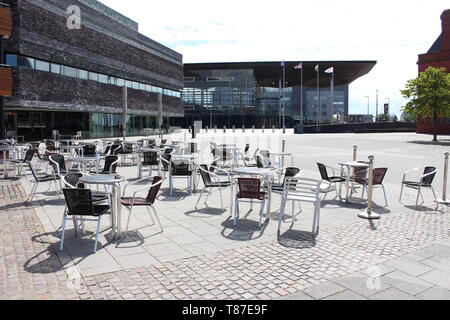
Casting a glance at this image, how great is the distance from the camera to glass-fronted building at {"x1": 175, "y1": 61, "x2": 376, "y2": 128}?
277 ft

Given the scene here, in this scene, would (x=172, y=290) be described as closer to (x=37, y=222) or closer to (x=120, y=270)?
(x=120, y=270)

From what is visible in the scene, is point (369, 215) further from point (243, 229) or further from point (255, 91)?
point (255, 91)

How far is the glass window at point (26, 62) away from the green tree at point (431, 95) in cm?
3036

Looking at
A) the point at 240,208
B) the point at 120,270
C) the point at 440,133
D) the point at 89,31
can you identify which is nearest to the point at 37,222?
the point at 120,270

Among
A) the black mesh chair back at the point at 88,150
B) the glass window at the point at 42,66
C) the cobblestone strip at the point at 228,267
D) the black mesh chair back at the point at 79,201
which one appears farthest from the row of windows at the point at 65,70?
the black mesh chair back at the point at 79,201

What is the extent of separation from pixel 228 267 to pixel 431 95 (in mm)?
34347

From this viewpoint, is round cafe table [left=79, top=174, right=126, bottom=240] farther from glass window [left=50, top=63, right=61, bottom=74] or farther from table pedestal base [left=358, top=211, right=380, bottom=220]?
glass window [left=50, top=63, right=61, bottom=74]

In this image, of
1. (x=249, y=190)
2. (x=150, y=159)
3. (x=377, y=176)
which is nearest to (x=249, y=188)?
(x=249, y=190)

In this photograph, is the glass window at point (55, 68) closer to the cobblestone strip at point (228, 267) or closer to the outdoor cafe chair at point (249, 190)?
the cobblestone strip at point (228, 267)

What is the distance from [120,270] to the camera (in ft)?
14.8

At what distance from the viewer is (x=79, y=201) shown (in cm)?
529

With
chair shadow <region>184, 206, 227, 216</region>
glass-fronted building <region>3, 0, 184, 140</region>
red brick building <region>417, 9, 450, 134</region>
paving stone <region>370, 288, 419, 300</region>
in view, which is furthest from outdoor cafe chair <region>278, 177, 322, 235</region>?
red brick building <region>417, 9, 450, 134</region>

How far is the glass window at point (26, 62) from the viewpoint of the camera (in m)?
27.3
